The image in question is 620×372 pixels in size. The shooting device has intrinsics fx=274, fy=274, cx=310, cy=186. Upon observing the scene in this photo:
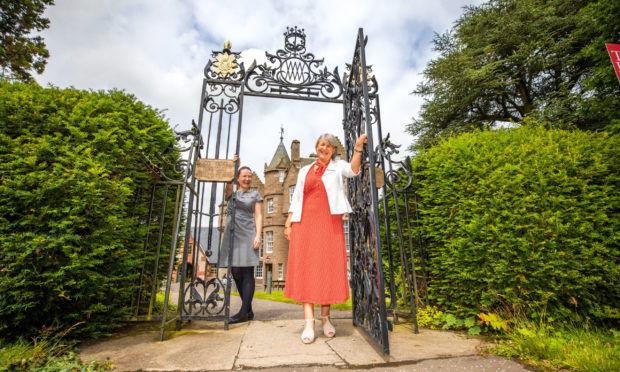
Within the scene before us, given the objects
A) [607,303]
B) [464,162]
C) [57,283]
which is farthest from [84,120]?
[607,303]

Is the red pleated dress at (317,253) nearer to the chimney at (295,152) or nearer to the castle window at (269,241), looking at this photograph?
the castle window at (269,241)

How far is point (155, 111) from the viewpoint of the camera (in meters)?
4.11

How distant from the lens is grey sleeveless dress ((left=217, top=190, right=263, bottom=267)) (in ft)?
13.2

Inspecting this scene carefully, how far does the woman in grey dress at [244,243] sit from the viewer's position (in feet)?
13.2

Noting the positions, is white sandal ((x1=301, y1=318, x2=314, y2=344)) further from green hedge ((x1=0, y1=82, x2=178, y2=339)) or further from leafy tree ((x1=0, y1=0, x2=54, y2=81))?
leafy tree ((x1=0, y1=0, x2=54, y2=81))

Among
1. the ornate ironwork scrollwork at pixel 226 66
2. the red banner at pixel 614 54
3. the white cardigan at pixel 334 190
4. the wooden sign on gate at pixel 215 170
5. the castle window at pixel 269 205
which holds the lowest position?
the white cardigan at pixel 334 190

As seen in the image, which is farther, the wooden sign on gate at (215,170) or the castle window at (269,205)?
the castle window at (269,205)

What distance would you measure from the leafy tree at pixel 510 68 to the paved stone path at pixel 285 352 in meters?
12.3

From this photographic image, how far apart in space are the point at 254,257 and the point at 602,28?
28.6 ft

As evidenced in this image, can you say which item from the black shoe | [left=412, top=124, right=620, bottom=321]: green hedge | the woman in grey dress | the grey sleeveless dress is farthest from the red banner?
the black shoe

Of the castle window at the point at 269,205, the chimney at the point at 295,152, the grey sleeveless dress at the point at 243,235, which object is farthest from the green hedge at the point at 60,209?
the chimney at the point at 295,152

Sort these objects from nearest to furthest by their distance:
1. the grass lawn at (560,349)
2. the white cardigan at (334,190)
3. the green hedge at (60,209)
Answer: the grass lawn at (560,349)
the green hedge at (60,209)
the white cardigan at (334,190)

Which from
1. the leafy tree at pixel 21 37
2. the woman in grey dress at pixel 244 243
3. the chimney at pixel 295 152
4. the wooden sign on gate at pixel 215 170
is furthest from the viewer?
the chimney at pixel 295 152

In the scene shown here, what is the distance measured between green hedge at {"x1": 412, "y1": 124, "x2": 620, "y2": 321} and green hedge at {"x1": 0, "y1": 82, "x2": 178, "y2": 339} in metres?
3.92
